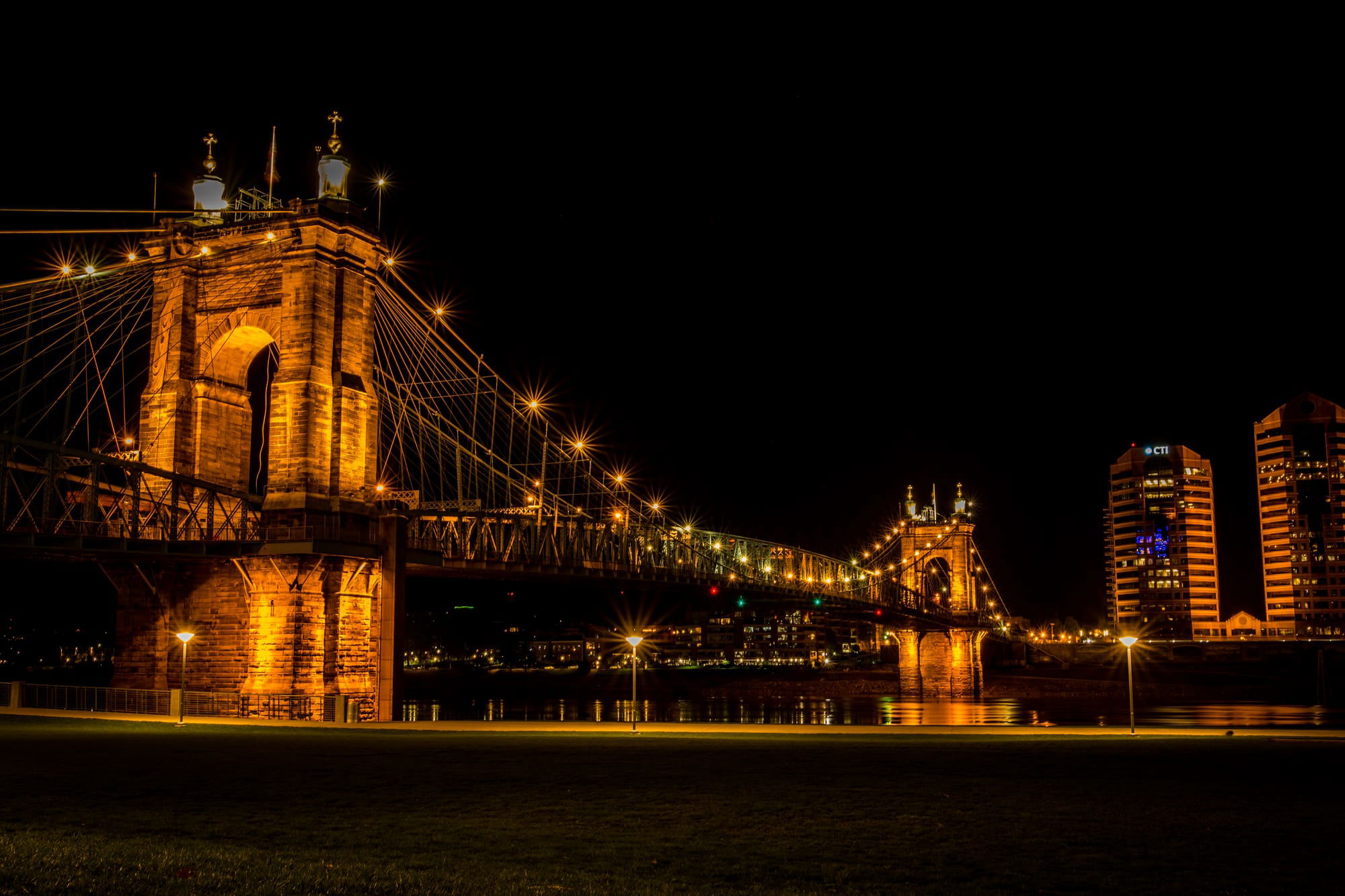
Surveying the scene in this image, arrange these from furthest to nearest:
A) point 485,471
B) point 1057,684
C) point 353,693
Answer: point 1057,684, point 485,471, point 353,693

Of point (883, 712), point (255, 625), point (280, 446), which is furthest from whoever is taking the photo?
point (883, 712)

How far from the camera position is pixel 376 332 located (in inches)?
1989

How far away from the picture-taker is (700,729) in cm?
3459

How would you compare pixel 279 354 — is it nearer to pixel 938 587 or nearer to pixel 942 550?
pixel 942 550

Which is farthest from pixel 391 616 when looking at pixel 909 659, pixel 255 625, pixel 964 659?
pixel 909 659

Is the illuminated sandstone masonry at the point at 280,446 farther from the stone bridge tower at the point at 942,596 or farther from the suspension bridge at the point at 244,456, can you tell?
the stone bridge tower at the point at 942,596

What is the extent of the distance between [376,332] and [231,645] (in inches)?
557

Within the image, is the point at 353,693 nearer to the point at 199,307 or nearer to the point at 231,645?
the point at 231,645

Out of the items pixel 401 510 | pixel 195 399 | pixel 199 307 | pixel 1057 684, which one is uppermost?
pixel 199 307

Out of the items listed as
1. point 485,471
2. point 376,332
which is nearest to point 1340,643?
point 485,471

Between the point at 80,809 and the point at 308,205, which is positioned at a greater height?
the point at 308,205

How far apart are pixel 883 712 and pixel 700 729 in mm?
43825

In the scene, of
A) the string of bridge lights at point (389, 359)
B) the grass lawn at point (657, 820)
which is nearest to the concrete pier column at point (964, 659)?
the string of bridge lights at point (389, 359)

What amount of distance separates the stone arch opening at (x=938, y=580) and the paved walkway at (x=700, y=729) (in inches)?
4210
